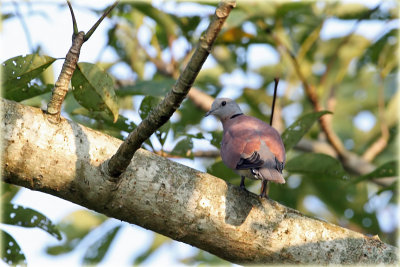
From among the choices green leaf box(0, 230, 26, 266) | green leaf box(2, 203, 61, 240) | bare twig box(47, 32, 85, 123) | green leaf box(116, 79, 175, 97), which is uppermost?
green leaf box(116, 79, 175, 97)

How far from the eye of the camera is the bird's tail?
3012 mm

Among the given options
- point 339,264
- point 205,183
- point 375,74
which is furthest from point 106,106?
point 375,74

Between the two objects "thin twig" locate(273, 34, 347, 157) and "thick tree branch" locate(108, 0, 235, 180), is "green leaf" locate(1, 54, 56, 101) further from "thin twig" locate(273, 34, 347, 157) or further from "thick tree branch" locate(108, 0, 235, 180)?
"thin twig" locate(273, 34, 347, 157)

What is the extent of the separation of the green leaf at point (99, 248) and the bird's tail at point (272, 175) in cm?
198

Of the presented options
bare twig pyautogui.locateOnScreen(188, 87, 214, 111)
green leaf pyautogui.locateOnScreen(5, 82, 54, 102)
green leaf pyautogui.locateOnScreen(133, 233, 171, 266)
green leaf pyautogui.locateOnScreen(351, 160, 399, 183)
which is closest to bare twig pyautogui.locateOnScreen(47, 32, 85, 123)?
green leaf pyautogui.locateOnScreen(5, 82, 54, 102)

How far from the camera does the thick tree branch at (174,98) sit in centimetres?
185

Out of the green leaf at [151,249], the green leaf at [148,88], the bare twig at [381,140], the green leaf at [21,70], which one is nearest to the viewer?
the green leaf at [21,70]

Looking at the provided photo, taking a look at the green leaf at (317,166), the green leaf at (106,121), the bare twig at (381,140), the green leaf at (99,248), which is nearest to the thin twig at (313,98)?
the bare twig at (381,140)

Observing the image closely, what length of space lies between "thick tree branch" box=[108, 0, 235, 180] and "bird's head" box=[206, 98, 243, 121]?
1969mm

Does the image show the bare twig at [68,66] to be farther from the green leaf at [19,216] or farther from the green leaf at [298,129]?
the green leaf at [298,129]

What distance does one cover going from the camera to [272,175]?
306cm

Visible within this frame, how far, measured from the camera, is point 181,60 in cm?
498

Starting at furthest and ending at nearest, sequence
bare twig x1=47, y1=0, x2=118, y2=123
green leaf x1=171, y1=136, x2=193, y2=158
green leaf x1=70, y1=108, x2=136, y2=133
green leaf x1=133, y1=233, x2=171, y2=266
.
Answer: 1. green leaf x1=133, y1=233, x2=171, y2=266
2. green leaf x1=171, y1=136, x2=193, y2=158
3. green leaf x1=70, y1=108, x2=136, y2=133
4. bare twig x1=47, y1=0, x2=118, y2=123

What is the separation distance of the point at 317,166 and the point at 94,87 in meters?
1.65
